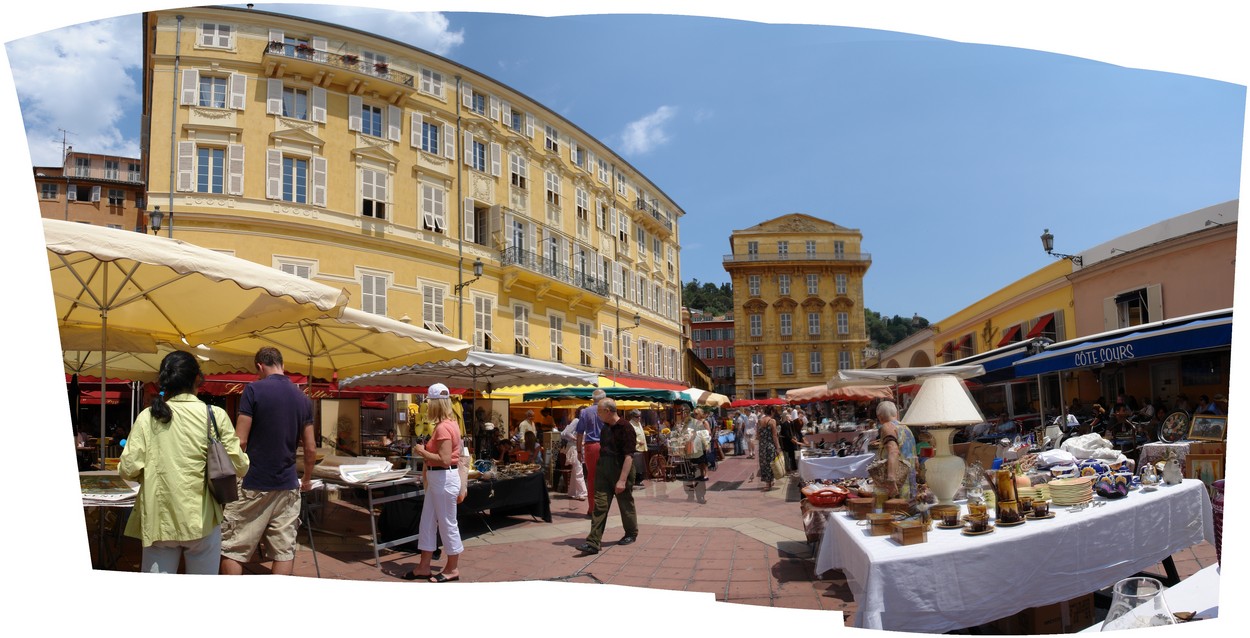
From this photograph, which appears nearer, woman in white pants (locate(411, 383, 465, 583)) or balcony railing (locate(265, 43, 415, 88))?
woman in white pants (locate(411, 383, 465, 583))

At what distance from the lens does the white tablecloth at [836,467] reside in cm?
819

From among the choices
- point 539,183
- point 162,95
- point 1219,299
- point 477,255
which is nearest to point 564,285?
point 477,255

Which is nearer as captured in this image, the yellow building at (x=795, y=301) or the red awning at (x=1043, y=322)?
the yellow building at (x=795, y=301)

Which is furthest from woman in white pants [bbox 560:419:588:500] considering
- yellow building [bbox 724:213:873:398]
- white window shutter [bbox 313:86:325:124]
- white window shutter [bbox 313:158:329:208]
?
white window shutter [bbox 313:86:325:124]

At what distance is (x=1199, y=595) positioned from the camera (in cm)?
271

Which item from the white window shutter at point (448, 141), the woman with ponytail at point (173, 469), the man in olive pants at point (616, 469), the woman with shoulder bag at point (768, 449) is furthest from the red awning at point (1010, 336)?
the white window shutter at point (448, 141)

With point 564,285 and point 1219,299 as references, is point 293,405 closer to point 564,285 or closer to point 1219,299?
point 1219,299

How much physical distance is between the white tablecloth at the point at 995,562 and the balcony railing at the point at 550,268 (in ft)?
44.8

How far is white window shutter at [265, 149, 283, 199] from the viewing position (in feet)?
48.4

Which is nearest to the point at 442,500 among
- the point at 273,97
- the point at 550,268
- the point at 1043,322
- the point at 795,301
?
the point at 795,301

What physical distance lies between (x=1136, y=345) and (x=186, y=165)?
16180 mm

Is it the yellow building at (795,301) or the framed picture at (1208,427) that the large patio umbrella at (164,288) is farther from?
the framed picture at (1208,427)

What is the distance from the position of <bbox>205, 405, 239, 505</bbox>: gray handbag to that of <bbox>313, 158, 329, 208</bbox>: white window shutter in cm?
1298

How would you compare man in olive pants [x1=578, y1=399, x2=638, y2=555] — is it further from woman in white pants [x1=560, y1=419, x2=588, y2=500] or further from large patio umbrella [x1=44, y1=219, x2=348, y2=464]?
woman in white pants [x1=560, y1=419, x2=588, y2=500]
